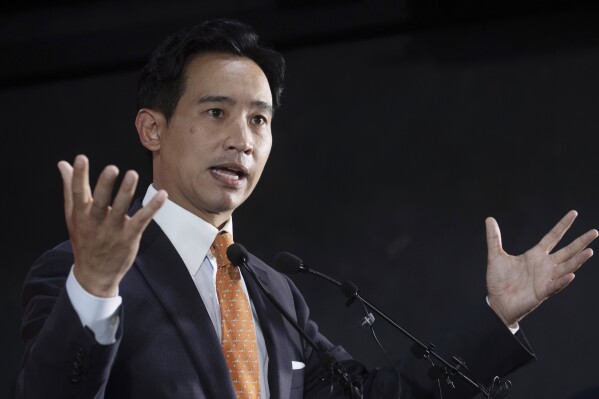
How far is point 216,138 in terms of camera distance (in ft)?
6.87

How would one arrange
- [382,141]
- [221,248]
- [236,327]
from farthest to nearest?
1. [382,141]
2. [221,248]
3. [236,327]

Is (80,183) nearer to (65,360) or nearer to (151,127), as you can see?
(65,360)

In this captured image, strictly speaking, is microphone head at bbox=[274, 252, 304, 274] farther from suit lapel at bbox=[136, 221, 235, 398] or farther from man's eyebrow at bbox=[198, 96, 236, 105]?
A: man's eyebrow at bbox=[198, 96, 236, 105]

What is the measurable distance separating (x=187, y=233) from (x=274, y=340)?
30 cm

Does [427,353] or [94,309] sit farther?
[427,353]

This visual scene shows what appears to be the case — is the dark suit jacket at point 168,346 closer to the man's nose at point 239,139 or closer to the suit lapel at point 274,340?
the suit lapel at point 274,340

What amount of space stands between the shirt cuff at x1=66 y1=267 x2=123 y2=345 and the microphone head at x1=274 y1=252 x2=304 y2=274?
A: 45 centimetres

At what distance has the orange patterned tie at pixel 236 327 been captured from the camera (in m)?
1.94

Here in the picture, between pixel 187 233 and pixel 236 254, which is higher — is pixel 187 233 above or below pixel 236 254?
above

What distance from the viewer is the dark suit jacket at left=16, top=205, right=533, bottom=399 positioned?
154cm

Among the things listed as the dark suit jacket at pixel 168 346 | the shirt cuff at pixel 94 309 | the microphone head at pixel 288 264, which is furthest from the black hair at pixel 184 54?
the shirt cuff at pixel 94 309

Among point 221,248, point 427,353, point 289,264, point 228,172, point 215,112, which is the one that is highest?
point 215,112

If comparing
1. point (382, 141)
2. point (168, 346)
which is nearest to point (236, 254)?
point (168, 346)

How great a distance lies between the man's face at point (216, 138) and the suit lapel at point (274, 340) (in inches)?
7.1
